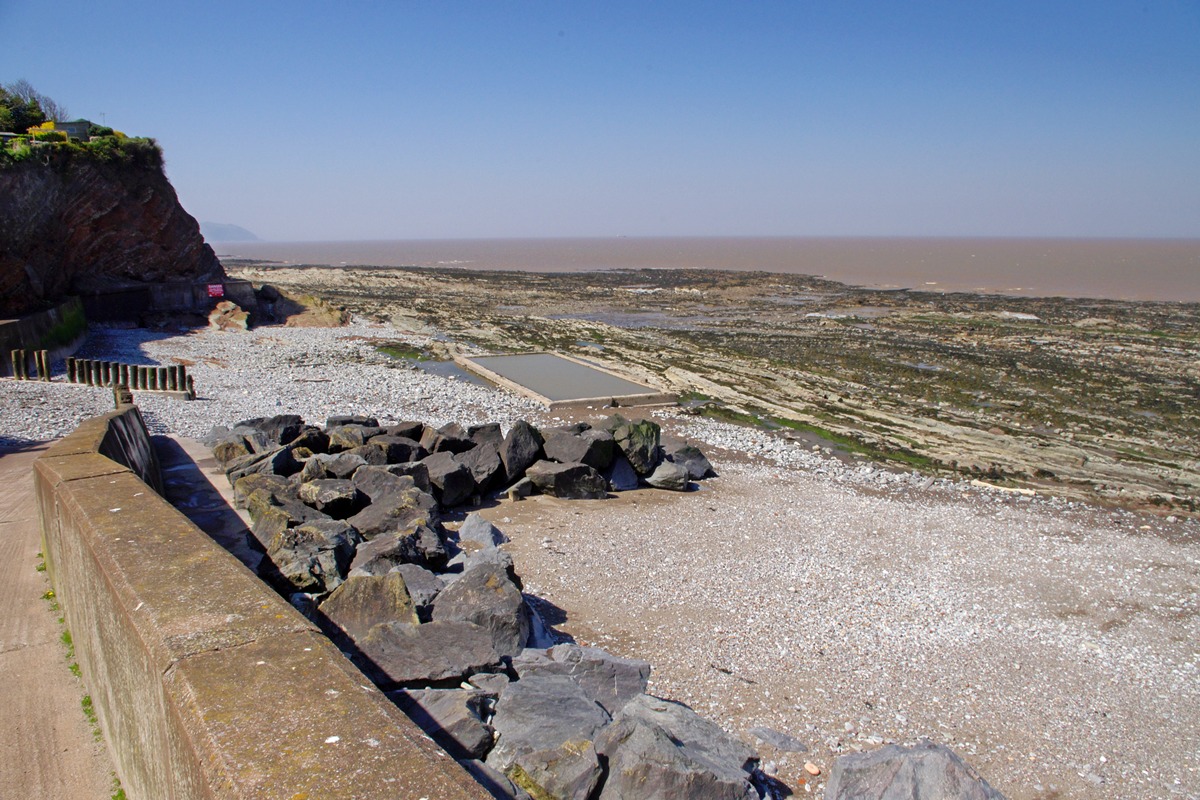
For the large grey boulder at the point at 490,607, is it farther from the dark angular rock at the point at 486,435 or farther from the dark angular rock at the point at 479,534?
the dark angular rock at the point at 486,435

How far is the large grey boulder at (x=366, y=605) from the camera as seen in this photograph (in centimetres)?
542

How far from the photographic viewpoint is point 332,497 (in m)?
8.66

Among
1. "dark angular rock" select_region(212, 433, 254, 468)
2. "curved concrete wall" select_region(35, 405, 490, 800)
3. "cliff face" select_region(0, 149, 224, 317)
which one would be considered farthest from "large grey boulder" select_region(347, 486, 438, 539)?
"cliff face" select_region(0, 149, 224, 317)

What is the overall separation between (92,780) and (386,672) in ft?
4.86

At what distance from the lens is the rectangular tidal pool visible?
61.8 ft

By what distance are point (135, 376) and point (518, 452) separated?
9985 millimetres

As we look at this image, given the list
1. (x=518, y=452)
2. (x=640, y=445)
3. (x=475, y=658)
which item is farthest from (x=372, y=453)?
(x=475, y=658)

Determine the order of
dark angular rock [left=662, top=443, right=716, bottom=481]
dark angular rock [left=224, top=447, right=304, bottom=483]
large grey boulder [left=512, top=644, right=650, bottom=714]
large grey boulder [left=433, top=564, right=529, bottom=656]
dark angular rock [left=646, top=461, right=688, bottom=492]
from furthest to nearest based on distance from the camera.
A: dark angular rock [left=662, top=443, right=716, bottom=481] → dark angular rock [left=646, top=461, right=688, bottom=492] → dark angular rock [left=224, top=447, right=304, bottom=483] → large grey boulder [left=433, top=564, right=529, bottom=656] → large grey boulder [left=512, top=644, right=650, bottom=714]

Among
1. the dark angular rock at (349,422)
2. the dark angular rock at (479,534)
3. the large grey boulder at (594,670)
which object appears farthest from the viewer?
the dark angular rock at (349,422)

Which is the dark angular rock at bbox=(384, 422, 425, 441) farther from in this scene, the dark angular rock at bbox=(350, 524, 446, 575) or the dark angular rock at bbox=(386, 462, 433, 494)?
the dark angular rock at bbox=(350, 524, 446, 575)

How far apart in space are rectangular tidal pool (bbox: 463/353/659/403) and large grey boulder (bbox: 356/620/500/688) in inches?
501

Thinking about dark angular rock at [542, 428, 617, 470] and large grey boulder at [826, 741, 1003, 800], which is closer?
large grey boulder at [826, 741, 1003, 800]

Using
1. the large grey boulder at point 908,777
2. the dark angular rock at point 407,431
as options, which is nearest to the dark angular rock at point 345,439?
the dark angular rock at point 407,431

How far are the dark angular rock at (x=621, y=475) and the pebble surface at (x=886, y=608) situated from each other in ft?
0.87
